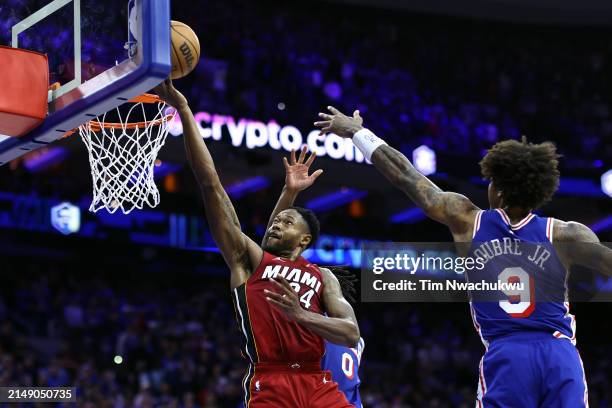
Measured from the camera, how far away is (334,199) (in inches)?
755

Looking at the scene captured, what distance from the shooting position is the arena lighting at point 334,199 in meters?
19.0

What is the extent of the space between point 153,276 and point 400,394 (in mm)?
5258

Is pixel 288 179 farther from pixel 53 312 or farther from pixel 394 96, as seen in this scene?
pixel 394 96

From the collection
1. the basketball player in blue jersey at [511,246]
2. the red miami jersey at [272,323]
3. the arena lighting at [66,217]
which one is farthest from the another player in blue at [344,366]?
the arena lighting at [66,217]

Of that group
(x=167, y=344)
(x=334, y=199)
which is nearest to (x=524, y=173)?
(x=167, y=344)

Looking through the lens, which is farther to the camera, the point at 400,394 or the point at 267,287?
the point at 400,394

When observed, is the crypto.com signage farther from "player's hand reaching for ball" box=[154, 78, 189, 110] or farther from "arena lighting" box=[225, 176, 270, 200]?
"player's hand reaching for ball" box=[154, 78, 189, 110]

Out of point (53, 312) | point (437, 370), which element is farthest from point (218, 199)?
point (437, 370)

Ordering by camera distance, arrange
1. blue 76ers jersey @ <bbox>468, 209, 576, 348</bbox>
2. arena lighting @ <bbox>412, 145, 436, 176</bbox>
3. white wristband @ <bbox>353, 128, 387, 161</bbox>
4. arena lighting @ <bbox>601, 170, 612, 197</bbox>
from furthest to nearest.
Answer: arena lighting @ <bbox>601, 170, 612, 197</bbox>, arena lighting @ <bbox>412, 145, 436, 176</bbox>, white wristband @ <bbox>353, 128, 387, 161</bbox>, blue 76ers jersey @ <bbox>468, 209, 576, 348</bbox>

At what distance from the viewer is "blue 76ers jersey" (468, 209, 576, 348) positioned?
380cm

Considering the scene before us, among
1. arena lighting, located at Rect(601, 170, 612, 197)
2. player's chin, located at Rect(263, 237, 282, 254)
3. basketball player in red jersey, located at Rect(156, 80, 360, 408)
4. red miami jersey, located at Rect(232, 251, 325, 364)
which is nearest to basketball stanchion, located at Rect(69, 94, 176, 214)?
basketball player in red jersey, located at Rect(156, 80, 360, 408)

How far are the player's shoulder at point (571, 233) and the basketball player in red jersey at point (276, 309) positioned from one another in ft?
3.57

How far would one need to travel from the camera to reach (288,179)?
5.55 m

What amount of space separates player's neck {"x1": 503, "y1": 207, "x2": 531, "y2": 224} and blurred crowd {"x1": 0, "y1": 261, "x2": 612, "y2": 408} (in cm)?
875
